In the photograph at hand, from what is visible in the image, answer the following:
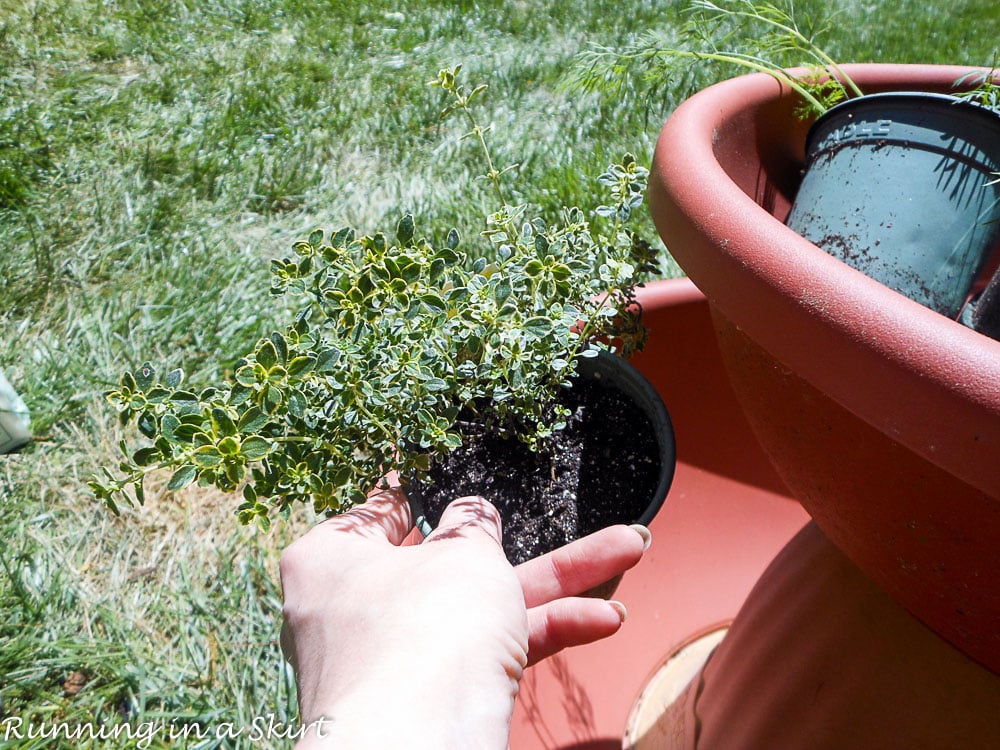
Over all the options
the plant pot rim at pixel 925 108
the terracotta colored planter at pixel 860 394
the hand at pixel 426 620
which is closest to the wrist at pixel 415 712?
the hand at pixel 426 620

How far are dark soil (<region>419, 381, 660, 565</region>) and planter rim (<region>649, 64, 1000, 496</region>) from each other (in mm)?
419

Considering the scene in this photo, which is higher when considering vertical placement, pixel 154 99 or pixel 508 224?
pixel 508 224

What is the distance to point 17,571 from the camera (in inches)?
56.7

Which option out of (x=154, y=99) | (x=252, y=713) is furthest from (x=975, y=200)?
(x=154, y=99)

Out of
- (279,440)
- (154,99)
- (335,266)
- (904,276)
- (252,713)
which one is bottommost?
(252,713)

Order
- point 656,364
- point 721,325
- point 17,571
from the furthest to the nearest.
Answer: point 17,571
point 656,364
point 721,325

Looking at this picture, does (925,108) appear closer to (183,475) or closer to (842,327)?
(842,327)

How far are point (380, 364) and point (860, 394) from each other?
0.53 meters

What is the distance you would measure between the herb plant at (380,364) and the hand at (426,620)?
0.26 feet

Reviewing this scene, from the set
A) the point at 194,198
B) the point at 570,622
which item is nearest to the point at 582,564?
the point at 570,622

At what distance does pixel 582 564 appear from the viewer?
2.76 feet

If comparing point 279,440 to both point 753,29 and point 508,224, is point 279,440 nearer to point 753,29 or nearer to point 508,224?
point 508,224

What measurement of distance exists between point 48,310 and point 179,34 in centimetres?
157

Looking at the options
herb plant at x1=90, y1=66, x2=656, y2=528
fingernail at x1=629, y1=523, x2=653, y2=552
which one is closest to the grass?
herb plant at x1=90, y1=66, x2=656, y2=528
